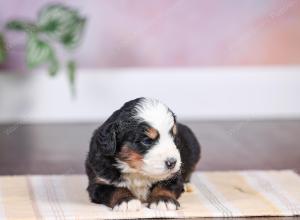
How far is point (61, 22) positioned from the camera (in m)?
4.76

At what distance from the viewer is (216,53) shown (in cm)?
531

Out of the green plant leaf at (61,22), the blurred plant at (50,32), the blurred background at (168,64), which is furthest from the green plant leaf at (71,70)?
the blurred background at (168,64)

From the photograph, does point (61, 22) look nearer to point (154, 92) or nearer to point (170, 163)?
point (154, 92)

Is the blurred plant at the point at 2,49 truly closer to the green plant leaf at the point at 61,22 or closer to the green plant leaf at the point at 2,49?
the green plant leaf at the point at 2,49

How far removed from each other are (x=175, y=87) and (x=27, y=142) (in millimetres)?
1282

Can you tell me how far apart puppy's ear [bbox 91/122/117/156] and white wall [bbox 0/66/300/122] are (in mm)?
2493

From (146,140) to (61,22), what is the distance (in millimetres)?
2345

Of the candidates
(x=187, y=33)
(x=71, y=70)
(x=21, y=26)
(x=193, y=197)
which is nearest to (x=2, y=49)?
(x=21, y=26)

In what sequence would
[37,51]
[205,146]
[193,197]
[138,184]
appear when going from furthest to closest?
[37,51], [205,146], [193,197], [138,184]

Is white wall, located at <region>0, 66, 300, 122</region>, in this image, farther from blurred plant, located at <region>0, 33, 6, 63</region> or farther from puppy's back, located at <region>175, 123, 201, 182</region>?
puppy's back, located at <region>175, 123, 201, 182</region>

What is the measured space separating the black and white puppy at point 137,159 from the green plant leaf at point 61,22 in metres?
2.07

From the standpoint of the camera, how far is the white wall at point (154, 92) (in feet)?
17.0

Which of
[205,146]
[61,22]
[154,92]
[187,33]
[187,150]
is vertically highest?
[61,22]

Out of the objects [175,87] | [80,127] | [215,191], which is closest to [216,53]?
[175,87]
